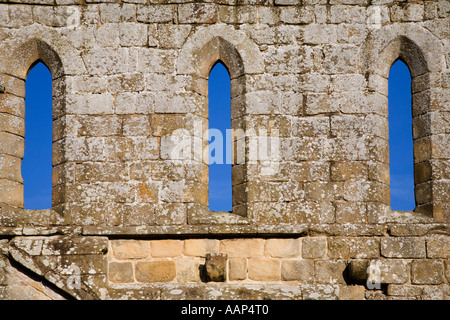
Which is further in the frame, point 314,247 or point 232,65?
point 232,65

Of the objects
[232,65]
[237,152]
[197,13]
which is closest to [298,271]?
[237,152]

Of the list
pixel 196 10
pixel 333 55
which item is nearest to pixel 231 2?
pixel 196 10

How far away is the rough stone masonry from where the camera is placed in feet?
30.0

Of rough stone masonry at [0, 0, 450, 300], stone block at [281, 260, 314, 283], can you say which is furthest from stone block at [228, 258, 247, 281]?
stone block at [281, 260, 314, 283]

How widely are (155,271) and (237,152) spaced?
1603mm

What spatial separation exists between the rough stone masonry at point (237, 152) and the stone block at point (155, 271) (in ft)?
0.05

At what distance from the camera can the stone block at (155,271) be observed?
918 cm

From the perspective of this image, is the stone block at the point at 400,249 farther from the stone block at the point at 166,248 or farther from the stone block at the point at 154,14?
the stone block at the point at 154,14

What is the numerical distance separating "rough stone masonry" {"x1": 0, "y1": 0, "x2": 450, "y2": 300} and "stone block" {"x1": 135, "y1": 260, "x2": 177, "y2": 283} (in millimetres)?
15

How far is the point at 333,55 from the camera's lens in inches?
378

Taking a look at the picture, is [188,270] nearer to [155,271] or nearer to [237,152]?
[155,271]

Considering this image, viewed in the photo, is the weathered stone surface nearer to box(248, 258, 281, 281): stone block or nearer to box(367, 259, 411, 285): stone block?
box(248, 258, 281, 281): stone block

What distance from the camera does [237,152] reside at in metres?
9.56

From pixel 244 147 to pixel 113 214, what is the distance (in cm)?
161
